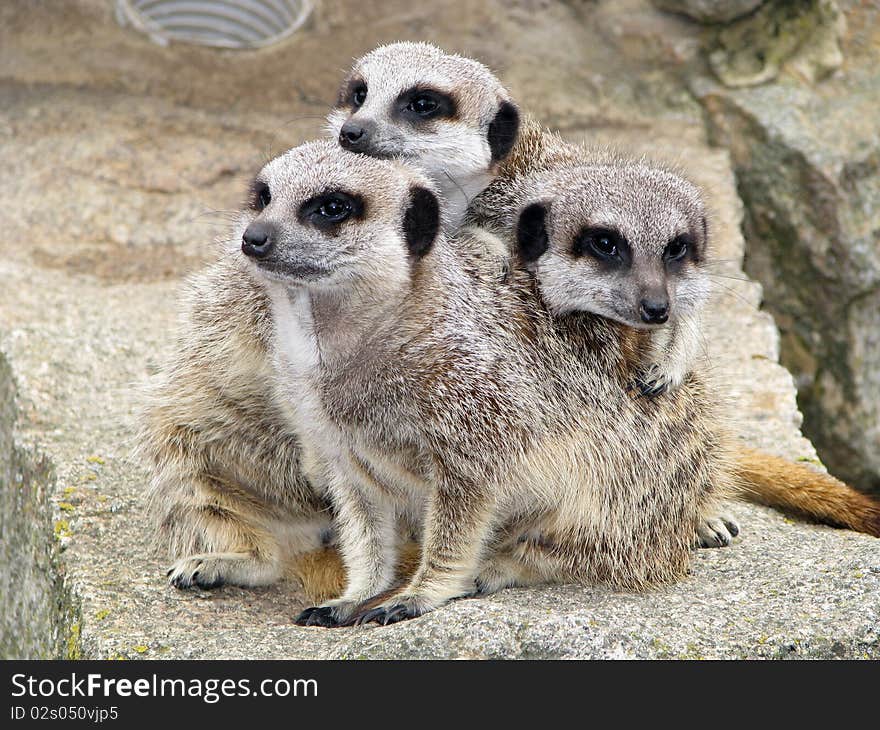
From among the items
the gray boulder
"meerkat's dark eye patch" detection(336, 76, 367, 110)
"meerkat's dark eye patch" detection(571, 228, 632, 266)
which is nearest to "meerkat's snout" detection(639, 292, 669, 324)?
"meerkat's dark eye patch" detection(571, 228, 632, 266)

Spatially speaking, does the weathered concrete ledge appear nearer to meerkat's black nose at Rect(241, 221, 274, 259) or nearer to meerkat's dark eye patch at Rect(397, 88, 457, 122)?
meerkat's black nose at Rect(241, 221, 274, 259)

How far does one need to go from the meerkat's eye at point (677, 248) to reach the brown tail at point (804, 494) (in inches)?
35.3

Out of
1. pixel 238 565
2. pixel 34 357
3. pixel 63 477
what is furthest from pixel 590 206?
pixel 34 357

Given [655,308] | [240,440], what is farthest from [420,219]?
[240,440]

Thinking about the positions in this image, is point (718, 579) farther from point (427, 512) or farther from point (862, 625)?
point (427, 512)

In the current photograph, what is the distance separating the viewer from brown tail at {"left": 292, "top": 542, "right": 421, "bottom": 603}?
3367mm

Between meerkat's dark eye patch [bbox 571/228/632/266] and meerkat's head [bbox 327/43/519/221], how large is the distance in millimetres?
387

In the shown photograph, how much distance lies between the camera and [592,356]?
10.6 ft

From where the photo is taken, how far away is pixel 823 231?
6.24m

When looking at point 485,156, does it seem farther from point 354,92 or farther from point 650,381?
point 650,381

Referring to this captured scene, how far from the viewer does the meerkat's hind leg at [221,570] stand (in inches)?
134

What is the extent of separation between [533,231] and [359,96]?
0.80 meters

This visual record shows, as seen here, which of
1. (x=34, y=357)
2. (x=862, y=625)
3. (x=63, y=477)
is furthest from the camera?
(x=34, y=357)

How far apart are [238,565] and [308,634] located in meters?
0.43
